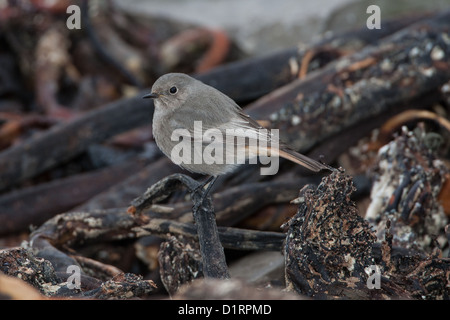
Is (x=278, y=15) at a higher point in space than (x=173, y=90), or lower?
higher

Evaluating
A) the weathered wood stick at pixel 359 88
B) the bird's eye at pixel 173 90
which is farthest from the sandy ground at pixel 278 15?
the bird's eye at pixel 173 90

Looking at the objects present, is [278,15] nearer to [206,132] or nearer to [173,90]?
[173,90]

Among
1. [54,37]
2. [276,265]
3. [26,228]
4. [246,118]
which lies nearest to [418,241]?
[276,265]
